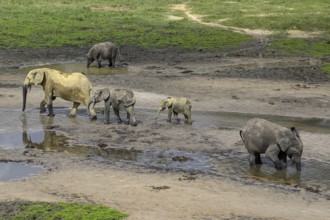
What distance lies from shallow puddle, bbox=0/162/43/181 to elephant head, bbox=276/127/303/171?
667 centimetres

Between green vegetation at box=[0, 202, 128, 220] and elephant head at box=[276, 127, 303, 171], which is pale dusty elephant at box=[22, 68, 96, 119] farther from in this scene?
green vegetation at box=[0, 202, 128, 220]

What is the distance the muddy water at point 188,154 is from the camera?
64.7 feet

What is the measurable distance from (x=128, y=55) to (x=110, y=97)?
18726 millimetres

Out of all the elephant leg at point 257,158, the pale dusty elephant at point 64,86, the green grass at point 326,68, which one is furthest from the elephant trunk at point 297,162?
the green grass at point 326,68

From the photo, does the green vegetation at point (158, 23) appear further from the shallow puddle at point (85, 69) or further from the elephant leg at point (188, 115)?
the elephant leg at point (188, 115)

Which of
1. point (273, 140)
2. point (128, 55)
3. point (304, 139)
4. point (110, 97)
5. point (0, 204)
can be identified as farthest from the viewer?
point (128, 55)

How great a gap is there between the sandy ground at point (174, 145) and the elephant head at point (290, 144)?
165cm

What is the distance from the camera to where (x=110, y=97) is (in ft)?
84.6

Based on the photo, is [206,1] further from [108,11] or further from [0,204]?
[0,204]

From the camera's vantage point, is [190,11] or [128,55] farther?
[190,11]

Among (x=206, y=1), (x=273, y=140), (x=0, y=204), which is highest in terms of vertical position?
(x=206, y=1)

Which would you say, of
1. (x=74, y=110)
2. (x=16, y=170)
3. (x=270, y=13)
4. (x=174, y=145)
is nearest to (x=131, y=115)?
(x=74, y=110)

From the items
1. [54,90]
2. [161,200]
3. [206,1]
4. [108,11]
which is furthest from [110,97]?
[206,1]

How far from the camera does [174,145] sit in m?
23.1
